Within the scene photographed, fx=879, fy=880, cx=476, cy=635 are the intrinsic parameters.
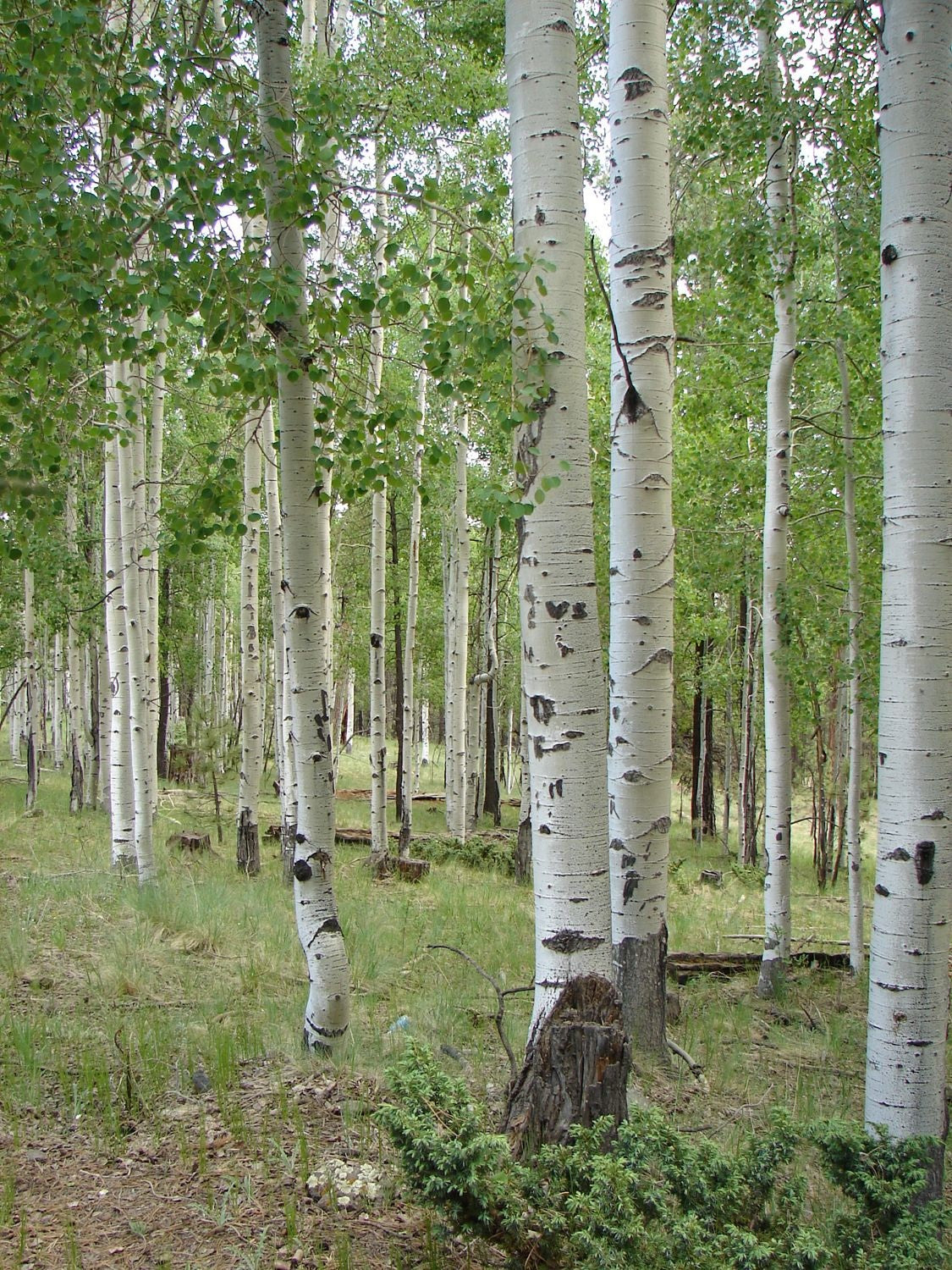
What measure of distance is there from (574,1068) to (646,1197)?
24.1 inches

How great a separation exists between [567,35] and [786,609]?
4959mm

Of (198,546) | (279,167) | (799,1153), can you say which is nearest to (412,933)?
(799,1153)

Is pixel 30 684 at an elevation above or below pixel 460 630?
below

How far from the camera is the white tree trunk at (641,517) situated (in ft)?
14.4

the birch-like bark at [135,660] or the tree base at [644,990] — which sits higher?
the birch-like bark at [135,660]

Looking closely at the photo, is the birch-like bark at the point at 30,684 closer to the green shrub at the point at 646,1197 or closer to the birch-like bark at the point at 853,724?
the birch-like bark at the point at 853,724

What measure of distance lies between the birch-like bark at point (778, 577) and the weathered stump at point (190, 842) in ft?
25.0

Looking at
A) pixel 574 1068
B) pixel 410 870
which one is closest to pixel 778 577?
pixel 574 1068

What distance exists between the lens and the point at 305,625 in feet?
13.8

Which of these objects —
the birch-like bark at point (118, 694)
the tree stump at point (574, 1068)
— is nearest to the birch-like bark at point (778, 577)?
the tree stump at point (574, 1068)

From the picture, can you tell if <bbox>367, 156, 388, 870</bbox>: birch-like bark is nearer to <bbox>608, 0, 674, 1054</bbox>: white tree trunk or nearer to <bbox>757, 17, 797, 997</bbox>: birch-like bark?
<bbox>757, 17, 797, 997</bbox>: birch-like bark

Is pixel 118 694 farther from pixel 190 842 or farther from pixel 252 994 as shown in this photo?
pixel 252 994

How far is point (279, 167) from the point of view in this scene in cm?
336

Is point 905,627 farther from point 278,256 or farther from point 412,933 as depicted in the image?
point 412,933
